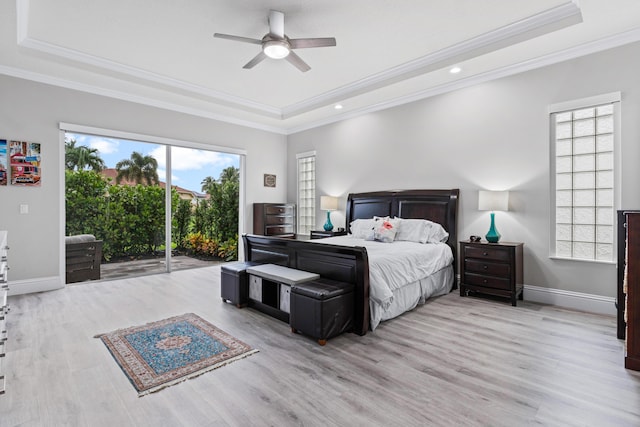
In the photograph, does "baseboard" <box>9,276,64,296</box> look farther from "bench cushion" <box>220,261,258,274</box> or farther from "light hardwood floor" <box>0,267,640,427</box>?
"bench cushion" <box>220,261,258,274</box>

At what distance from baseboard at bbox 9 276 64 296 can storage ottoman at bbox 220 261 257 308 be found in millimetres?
2669

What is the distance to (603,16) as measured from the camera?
3.06 metres

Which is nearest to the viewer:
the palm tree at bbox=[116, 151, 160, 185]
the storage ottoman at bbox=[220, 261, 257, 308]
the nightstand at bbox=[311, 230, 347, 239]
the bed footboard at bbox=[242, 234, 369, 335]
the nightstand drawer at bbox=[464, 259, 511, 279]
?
the bed footboard at bbox=[242, 234, 369, 335]

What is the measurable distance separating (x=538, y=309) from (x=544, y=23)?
3077 millimetres

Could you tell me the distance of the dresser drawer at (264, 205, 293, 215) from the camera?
662 cm

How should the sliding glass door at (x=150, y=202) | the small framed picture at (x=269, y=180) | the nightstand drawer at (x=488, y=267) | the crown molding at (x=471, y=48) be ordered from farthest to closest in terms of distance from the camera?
the small framed picture at (x=269, y=180) → the sliding glass door at (x=150, y=202) → the nightstand drawer at (x=488, y=267) → the crown molding at (x=471, y=48)

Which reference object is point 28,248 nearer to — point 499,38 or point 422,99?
point 422,99

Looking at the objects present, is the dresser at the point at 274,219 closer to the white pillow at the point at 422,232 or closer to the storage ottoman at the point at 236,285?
the storage ottoman at the point at 236,285

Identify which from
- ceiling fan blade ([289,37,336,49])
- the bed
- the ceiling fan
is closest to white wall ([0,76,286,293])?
the bed

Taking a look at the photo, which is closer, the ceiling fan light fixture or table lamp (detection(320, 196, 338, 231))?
the ceiling fan light fixture

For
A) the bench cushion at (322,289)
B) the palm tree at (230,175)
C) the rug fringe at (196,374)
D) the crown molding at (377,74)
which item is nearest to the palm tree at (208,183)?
the palm tree at (230,175)

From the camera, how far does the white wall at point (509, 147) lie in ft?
11.3

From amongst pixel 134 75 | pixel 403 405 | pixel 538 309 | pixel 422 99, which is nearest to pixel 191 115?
pixel 134 75

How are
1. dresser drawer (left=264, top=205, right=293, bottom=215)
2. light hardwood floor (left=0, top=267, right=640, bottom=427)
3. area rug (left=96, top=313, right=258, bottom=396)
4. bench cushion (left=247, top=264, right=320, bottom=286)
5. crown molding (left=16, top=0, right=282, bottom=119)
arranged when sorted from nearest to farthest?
light hardwood floor (left=0, top=267, right=640, bottom=427) → area rug (left=96, top=313, right=258, bottom=396) → bench cushion (left=247, top=264, right=320, bottom=286) → crown molding (left=16, top=0, right=282, bottom=119) → dresser drawer (left=264, top=205, right=293, bottom=215)
